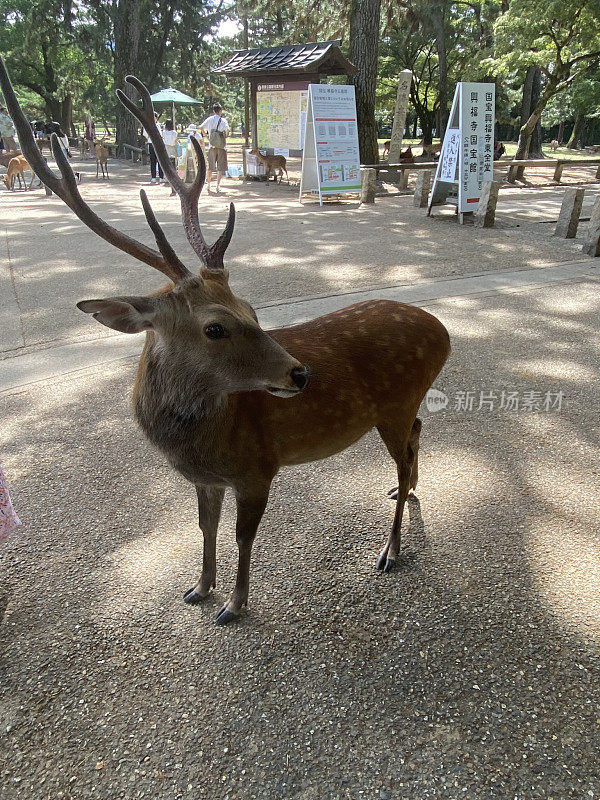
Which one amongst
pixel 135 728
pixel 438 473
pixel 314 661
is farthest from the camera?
pixel 438 473

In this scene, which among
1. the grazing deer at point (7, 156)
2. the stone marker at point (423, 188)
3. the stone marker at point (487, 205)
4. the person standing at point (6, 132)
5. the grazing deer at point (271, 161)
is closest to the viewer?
the stone marker at point (487, 205)

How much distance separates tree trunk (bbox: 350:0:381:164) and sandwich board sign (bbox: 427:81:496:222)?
499cm

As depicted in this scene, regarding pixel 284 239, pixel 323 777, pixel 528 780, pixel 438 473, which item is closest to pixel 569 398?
pixel 438 473

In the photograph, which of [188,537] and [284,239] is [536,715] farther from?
[284,239]

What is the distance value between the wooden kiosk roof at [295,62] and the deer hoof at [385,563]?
1421 centimetres

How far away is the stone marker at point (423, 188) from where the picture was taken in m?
11.3

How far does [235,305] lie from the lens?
1823 millimetres

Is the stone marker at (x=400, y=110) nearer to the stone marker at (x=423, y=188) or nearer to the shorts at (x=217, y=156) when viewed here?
the stone marker at (x=423, y=188)

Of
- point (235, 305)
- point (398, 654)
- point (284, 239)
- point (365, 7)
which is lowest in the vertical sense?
point (398, 654)

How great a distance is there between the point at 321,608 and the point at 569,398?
8.90 feet

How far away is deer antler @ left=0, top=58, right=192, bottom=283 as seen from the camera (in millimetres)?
1735

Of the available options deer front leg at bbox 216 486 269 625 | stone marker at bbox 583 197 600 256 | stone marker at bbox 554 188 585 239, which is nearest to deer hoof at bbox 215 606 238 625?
deer front leg at bbox 216 486 269 625

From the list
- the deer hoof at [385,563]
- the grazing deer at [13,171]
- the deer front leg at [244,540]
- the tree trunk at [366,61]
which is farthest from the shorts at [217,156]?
the deer front leg at [244,540]

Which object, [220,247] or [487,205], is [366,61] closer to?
[487,205]
